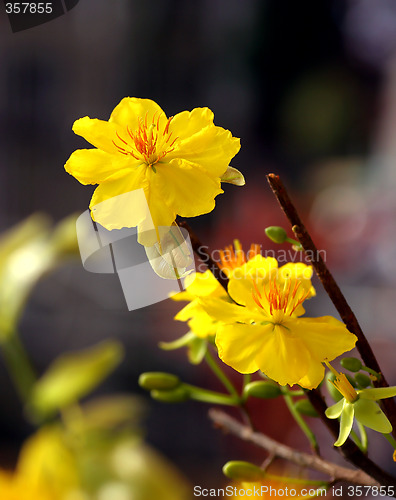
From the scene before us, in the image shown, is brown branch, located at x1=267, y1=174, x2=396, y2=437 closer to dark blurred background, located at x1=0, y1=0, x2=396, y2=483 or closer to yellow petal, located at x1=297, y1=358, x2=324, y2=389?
yellow petal, located at x1=297, y1=358, x2=324, y2=389

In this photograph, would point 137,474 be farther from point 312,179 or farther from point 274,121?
point 274,121

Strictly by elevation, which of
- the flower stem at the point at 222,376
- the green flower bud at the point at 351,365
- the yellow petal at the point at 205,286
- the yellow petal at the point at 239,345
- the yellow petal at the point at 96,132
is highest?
the yellow petal at the point at 96,132

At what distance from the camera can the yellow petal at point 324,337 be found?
141mm

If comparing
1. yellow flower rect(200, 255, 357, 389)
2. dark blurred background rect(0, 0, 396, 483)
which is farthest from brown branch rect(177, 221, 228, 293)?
dark blurred background rect(0, 0, 396, 483)

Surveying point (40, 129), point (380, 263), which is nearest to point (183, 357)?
point (380, 263)

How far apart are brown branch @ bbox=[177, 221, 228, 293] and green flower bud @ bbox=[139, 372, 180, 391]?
6 cm

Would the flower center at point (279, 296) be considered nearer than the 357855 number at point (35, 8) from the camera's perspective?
Yes

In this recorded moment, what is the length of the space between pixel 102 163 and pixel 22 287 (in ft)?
0.76

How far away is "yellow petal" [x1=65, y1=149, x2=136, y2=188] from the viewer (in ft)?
0.47

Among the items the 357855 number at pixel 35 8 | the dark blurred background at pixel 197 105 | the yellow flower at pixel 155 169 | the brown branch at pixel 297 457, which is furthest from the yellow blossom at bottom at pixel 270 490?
the dark blurred background at pixel 197 105

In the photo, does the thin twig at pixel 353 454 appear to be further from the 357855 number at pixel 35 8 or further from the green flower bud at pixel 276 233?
the 357855 number at pixel 35 8

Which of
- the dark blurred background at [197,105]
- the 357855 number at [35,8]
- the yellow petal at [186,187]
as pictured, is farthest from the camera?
the dark blurred background at [197,105]

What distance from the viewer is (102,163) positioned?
5.7 inches

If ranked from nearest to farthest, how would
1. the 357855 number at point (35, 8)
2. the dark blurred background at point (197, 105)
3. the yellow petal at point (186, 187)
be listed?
the yellow petal at point (186, 187) → the 357855 number at point (35, 8) → the dark blurred background at point (197, 105)
